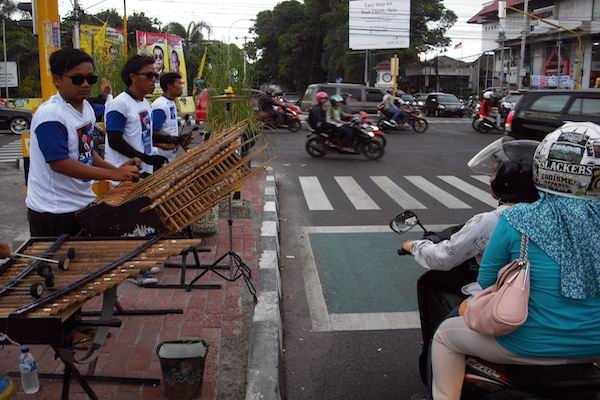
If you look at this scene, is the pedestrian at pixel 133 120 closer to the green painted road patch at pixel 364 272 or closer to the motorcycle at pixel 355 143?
the green painted road patch at pixel 364 272

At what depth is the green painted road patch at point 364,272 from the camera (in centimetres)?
486

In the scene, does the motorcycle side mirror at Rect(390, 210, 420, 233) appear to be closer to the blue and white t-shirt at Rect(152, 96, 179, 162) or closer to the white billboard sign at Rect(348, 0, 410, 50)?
the blue and white t-shirt at Rect(152, 96, 179, 162)

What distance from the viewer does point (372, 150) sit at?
1380 centimetres

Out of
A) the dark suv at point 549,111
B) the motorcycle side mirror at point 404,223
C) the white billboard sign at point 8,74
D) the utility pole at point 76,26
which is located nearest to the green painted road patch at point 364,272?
the motorcycle side mirror at point 404,223

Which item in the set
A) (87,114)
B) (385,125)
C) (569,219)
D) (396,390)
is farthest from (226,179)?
(385,125)

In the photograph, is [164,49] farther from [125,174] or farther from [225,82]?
[125,174]

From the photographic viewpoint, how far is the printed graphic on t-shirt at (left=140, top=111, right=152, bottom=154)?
15.5 feet

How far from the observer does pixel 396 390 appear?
3518 millimetres

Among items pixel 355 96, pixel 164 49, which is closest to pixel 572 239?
pixel 164 49

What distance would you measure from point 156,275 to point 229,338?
1452 millimetres

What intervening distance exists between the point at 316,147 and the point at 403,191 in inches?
181

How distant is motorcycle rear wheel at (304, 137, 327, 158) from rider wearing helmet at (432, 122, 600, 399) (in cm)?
1197

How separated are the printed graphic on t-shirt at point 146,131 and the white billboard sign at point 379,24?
37302 mm

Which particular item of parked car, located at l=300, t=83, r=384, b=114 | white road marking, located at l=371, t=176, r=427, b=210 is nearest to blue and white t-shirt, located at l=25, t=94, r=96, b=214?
white road marking, located at l=371, t=176, r=427, b=210
